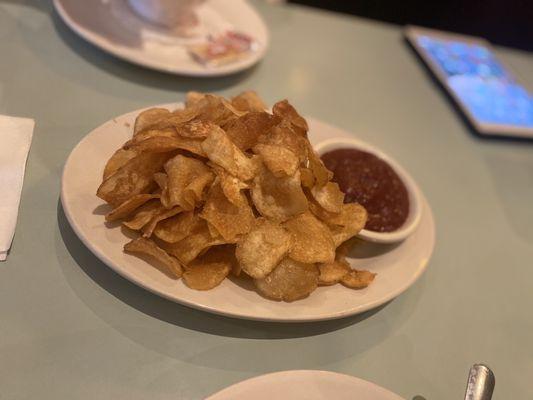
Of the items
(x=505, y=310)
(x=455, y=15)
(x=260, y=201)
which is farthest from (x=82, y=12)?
(x=455, y=15)

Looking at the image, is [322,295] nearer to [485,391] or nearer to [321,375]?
[321,375]

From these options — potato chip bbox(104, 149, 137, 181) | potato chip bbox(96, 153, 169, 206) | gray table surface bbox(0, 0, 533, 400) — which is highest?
potato chip bbox(96, 153, 169, 206)

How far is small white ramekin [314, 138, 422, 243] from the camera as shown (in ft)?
3.56

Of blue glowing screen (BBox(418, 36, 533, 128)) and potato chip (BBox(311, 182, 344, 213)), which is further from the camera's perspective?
blue glowing screen (BBox(418, 36, 533, 128))

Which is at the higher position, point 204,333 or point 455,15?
point 204,333

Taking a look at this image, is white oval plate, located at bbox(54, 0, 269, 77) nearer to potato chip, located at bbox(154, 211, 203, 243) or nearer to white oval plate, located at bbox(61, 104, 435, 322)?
white oval plate, located at bbox(61, 104, 435, 322)

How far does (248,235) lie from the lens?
2.88 ft

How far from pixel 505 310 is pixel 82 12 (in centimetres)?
122

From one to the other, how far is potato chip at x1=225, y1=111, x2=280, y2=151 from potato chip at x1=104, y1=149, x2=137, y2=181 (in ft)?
0.56

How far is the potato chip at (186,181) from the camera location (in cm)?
86

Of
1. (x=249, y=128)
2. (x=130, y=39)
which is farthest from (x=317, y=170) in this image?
(x=130, y=39)

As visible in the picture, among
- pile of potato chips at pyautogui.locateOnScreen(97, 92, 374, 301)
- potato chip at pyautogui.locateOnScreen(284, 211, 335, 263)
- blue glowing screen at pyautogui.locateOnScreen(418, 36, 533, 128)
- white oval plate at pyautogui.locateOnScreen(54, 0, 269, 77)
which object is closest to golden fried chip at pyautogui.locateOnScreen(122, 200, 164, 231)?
pile of potato chips at pyautogui.locateOnScreen(97, 92, 374, 301)

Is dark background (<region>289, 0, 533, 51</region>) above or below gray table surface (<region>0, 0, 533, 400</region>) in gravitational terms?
below

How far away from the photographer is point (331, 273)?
958 mm
